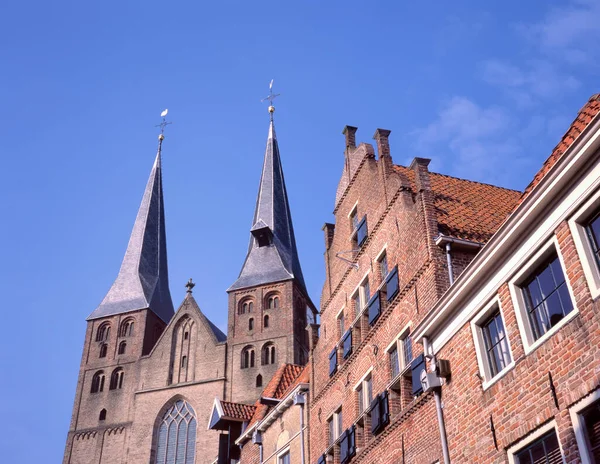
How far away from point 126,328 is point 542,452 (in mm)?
43588

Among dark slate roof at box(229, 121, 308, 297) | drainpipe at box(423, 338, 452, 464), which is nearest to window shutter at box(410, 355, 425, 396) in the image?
drainpipe at box(423, 338, 452, 464)

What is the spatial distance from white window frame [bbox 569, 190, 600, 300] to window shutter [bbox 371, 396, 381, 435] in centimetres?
601

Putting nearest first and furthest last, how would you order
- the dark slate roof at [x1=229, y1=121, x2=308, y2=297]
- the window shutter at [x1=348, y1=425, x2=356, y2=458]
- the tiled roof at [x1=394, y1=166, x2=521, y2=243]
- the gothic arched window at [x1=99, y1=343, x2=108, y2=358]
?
the tiled roof at [x1=394, y1=166, x2=521, y2=243], the window shutter at [x1=348, y1=425, x2=356, y2=458], the gothic arched window at [x1=99, y1=343, x2=108, y2=358], the dark slate roof at [x1=229, y1=121, x2=308, y2=297]

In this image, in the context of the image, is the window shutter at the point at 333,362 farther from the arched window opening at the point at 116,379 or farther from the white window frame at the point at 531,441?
the arched window opening at the point at 116,379

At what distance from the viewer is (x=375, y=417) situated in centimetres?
1368

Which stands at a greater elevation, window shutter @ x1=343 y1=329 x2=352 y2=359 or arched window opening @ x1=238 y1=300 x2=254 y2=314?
arched window opening @ x1=238 y1=300 x2=254 y2=314

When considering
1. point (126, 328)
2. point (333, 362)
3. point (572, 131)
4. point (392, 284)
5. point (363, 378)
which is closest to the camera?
point (572, 131)

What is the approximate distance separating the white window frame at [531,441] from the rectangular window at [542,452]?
0.03 m

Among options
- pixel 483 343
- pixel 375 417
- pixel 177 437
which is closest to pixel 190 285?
pixel 177 437

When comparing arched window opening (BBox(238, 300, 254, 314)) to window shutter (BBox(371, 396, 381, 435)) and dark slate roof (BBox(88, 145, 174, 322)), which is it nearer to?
dark slate roof (BBox(88, 145, 174, 322))

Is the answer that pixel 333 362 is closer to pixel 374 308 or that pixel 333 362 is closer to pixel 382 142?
pixel 374 308

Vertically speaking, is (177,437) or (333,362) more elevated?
(177,437)

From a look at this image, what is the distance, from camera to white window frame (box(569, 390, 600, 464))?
25.7 ft

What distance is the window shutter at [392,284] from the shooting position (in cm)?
1412
